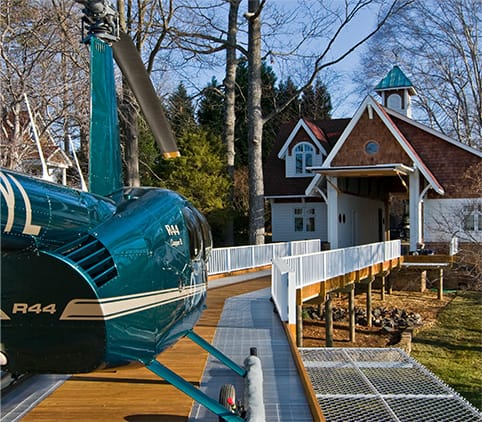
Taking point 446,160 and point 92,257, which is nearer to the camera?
point 92,257

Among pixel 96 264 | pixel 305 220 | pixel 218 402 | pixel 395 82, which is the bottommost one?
pixel 218 402

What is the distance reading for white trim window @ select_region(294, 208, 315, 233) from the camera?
26484 mm

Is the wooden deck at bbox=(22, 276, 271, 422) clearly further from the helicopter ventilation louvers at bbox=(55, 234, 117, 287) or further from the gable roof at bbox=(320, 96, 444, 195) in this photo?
the gable roof at bbox=(320, 96, 444, 195)

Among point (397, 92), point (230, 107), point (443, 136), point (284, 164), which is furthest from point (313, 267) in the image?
point (397, 92)

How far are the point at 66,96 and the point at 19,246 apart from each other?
12953 millimetres

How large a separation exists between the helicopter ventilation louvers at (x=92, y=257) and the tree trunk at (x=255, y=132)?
A: 1944 centimetres

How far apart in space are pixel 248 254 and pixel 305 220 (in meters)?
8.96

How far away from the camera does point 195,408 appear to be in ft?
17.3

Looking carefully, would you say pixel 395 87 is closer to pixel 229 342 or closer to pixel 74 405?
pixel 229 342

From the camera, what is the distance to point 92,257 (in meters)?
3.58

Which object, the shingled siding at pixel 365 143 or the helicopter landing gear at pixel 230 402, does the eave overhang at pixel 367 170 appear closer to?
the shingled siding at pixel 365 143

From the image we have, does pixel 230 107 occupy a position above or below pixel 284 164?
above

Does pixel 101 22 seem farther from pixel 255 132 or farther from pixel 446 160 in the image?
pixel 446 160

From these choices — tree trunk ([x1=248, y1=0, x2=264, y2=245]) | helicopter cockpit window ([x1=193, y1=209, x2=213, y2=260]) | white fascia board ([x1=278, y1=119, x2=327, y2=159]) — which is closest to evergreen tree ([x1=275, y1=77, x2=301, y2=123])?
Answer: white fascia board ([x1=278, y1=119, x2=327, y2=159])
